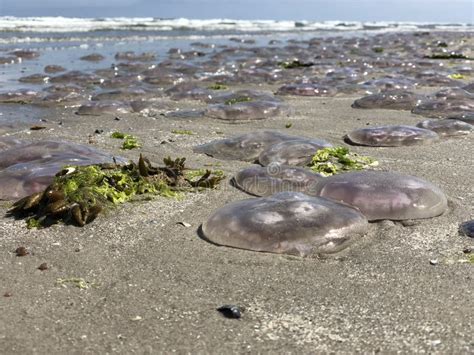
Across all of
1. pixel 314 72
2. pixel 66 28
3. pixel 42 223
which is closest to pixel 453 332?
pixel 42 223

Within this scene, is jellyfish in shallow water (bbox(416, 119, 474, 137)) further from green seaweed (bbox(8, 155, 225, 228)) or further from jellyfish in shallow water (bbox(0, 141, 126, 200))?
jellyfish in shallow water (bbox(0, 141, 126, 200))

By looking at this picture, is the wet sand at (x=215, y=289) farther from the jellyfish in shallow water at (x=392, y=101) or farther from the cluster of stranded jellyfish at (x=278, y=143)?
the jellyfish in shallow water at (x=392, y=101)

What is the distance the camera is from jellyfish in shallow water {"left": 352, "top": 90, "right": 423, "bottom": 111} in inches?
285

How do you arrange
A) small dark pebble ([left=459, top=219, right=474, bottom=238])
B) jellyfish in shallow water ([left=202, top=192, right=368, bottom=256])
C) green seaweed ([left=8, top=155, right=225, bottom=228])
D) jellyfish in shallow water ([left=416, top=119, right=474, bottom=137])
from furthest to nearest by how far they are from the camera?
jellyfish in shallow water ([left=416, top=119, right=474, bottom=137]) → green seaweed ([left=8, top=155, right=225, bottom=228]) → small dark pebble ([left=459, top=219, right=474, bottom=238]) → jellyfish in shallow water ([left=202, top=192, right=368, bottom=256])

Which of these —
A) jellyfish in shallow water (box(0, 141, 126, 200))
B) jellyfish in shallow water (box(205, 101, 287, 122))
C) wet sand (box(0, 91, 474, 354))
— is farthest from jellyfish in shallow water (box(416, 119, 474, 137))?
jellyfish in shallow water (box(0, 141, 126, 200))

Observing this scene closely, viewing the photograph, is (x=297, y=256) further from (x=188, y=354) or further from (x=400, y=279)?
(x=188, y=354)

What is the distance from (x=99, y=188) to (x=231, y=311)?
1496mm

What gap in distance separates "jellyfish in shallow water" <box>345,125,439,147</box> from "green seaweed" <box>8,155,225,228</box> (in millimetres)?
1619

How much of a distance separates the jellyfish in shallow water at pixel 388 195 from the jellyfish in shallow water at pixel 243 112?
10.2ft

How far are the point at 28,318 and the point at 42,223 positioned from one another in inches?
39.8

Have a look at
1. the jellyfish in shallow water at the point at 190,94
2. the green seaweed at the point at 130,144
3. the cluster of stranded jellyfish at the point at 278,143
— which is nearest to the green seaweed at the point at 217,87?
the cluster of stranded jellyfish at the point at 278,143

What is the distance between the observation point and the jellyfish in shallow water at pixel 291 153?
14.4 ft

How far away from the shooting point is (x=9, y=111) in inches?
282

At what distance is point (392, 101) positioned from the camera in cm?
728
